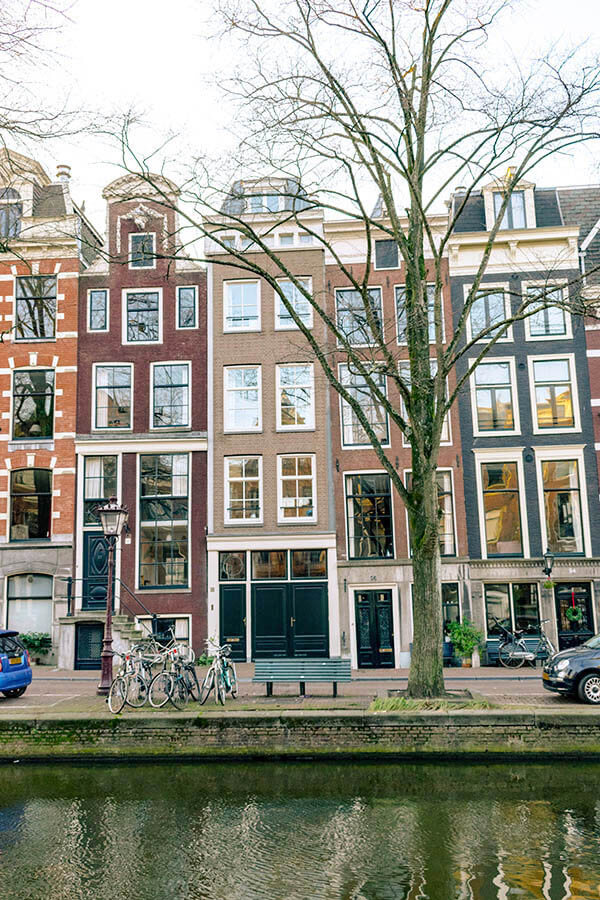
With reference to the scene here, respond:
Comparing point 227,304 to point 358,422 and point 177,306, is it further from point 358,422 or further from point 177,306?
point 358,422

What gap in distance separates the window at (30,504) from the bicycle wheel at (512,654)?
1436 centimetres

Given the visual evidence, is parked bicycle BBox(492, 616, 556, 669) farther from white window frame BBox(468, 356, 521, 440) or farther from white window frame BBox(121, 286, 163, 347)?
white window frame BBox(121, 286, 163, 347)

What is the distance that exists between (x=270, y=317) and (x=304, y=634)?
10.2 meters

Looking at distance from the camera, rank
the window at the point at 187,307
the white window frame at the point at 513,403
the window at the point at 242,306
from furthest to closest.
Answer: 1. the window at the point at 187,307
2. the window at the point at 242,306
3. the white window frame at the point at 513,403

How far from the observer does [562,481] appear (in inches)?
946

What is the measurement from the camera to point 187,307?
83.9ft

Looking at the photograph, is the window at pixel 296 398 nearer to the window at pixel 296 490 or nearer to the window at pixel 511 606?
the window at pixel 296 490

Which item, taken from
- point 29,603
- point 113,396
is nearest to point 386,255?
point 113,396

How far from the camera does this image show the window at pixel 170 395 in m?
24.9

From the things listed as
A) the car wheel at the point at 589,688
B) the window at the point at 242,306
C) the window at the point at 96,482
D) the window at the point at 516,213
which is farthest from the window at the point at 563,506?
the window at the point at 96,482

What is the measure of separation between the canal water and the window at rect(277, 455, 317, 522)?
11.9m

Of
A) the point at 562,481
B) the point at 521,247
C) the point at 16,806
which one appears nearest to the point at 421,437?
the point at 16,806

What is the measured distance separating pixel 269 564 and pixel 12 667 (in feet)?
31.0

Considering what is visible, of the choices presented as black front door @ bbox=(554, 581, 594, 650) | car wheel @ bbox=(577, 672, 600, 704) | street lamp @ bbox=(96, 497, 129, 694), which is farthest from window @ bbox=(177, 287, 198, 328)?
car wheel @ bbox=(577, 672, 600, 704)
